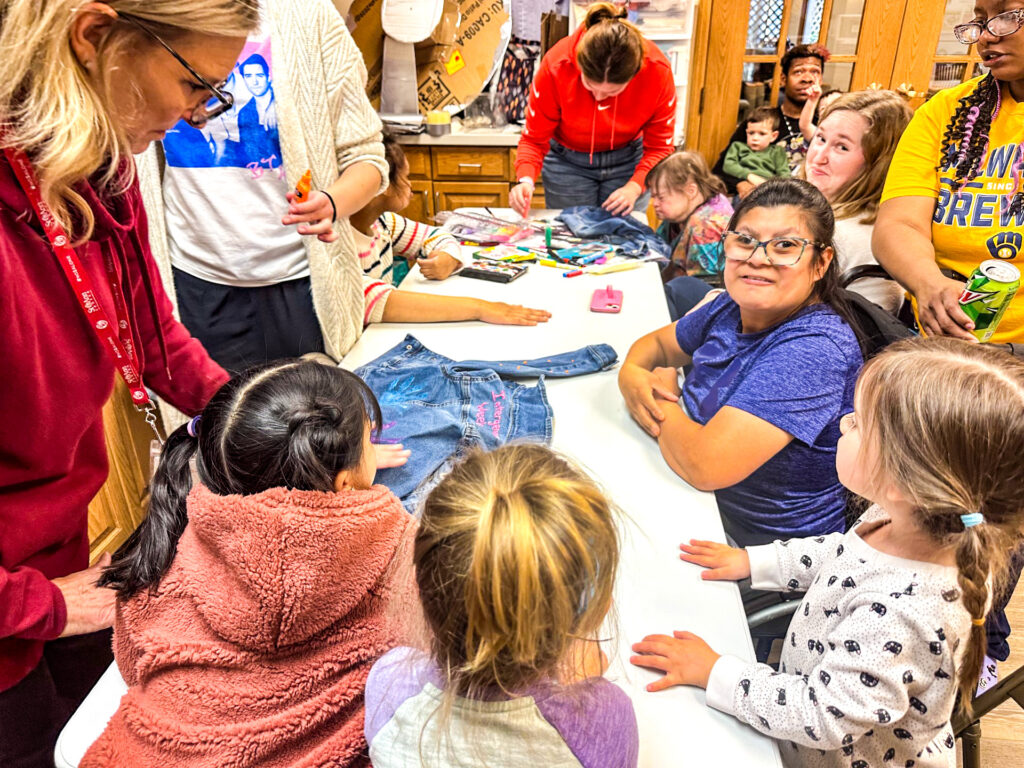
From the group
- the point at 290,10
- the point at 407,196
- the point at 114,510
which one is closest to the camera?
the point at 290,10

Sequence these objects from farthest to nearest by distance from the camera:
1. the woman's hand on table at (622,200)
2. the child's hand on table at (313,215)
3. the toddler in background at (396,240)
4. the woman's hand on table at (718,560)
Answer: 1. the woman's hand on table at (622,200)
2. the toddler in background at (396,240)
3. the child's hand on table at (313,215)
4. the woman's hand on table at (718,560)

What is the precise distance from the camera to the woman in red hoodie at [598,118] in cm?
229

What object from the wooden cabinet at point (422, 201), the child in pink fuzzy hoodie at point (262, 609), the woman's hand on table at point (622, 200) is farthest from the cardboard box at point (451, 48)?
the child in pink fuzzy hoodie at point (262, 609)

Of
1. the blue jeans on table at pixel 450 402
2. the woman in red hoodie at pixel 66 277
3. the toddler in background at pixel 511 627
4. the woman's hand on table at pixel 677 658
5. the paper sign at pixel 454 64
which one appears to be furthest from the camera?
the paper sign at pixel 454 64

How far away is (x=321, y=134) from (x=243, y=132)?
0.16 m

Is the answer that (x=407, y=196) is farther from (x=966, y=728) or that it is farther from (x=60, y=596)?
(x=966, y=728)

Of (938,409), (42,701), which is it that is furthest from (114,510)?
(938,409)

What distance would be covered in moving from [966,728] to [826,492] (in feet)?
1.65

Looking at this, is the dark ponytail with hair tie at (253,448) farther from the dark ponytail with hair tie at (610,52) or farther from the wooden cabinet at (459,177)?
the wooden cabinet at (459,177)

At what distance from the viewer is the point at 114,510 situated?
1832 millimetres

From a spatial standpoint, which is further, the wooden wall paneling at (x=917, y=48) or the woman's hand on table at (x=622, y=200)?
the wooden wall paneling at (x=917, y=48)

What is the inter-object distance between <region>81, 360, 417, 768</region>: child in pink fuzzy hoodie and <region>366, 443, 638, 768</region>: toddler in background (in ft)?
0.26

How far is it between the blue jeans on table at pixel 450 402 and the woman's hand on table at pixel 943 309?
0.64 meters

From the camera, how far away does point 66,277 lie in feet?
2.81
